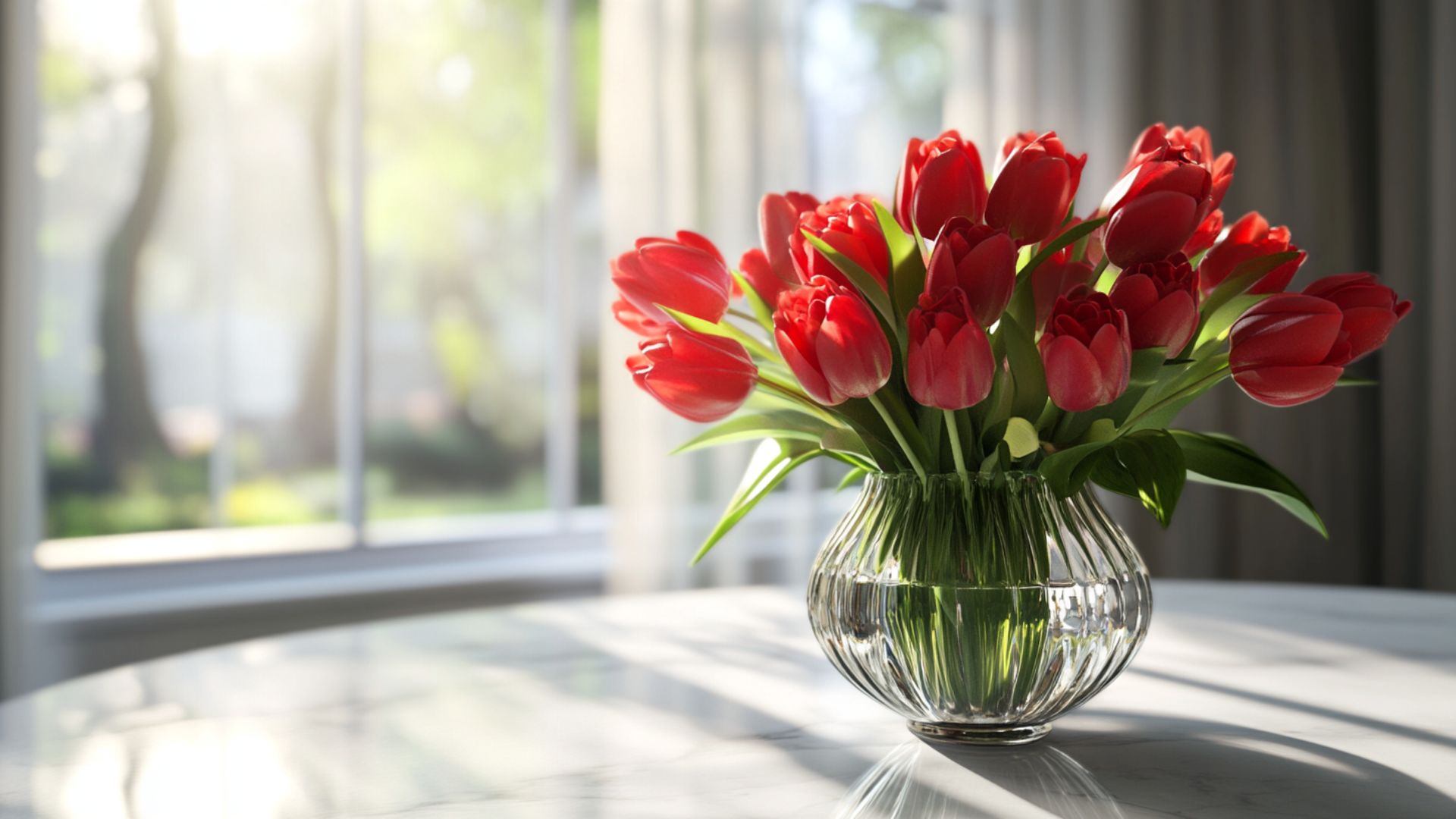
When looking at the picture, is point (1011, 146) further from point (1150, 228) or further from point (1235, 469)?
point (1235, 469)

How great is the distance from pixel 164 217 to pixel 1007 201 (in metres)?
6.62

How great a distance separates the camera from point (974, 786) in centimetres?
61

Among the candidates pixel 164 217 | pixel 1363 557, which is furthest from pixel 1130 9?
pixel 164 217

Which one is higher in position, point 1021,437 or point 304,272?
point 304,272

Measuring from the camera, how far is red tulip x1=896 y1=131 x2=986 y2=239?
603 millimetres

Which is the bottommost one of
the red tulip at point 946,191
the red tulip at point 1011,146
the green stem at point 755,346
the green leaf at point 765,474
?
the green leaf at point 765,474

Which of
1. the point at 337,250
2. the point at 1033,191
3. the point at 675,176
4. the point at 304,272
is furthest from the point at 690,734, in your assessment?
the point at 304,272

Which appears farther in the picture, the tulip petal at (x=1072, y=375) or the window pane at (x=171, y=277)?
the window pane at (x=171, y=277)

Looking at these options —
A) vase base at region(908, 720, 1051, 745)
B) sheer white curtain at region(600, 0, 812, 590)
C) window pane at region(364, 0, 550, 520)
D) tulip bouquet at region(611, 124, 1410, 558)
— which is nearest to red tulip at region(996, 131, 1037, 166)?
tulip bouquet at region(611, 124, 1410, 558)

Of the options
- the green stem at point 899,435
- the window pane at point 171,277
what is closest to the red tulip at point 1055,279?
the green stem at point 899,435

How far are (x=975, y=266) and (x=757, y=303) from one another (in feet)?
0.60

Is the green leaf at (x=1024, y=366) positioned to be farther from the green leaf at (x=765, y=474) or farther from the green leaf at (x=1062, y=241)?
the green leaf at (x=765, y=474)

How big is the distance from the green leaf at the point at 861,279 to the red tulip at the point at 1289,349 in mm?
179

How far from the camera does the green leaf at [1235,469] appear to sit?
A: 2.13ft
